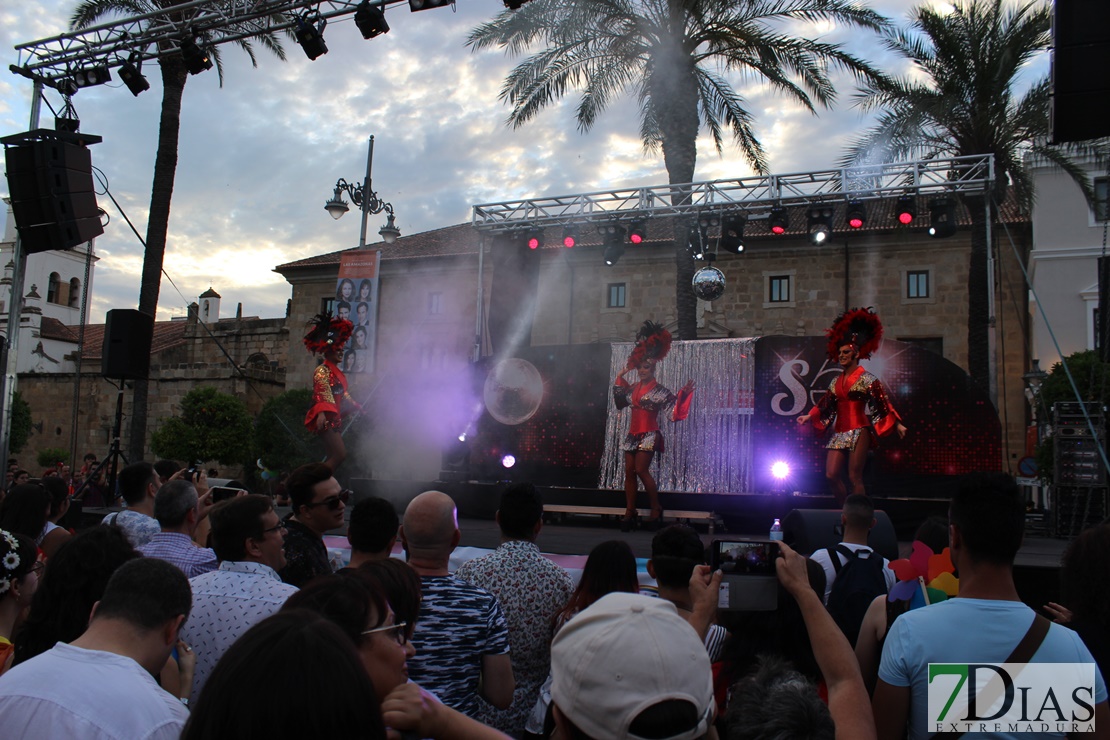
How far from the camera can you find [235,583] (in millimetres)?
2852

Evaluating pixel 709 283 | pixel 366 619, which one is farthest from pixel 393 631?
pixel 709 283

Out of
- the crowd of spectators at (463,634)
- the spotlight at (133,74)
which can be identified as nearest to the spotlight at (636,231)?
the spotlight at (133,74)

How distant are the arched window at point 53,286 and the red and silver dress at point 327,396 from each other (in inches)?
1944

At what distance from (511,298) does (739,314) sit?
13.7 meters

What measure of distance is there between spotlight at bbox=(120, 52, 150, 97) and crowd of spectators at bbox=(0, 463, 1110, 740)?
830 centimetres

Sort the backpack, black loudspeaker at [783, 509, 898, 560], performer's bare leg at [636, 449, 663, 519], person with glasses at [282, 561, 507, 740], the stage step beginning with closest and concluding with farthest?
person with glasses at [282, 561, 507, 740], the backpack, black loudspeaker at [783, 509, 898, 560], performer's bare leg at [636, 449, 663, 519], the stage step

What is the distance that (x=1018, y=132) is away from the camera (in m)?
17.8

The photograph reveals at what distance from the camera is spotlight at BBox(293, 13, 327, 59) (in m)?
9.59

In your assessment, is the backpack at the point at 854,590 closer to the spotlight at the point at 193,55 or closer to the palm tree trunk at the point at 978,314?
the spotlight at the point at 193,55

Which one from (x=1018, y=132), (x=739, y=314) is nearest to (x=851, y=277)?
(x=739, y=314)

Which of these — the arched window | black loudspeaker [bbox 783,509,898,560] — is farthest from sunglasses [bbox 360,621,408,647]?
the arched window

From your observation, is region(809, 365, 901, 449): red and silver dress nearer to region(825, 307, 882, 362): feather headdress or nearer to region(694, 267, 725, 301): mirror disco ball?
region(825, 307, 882, 362): feather headdress

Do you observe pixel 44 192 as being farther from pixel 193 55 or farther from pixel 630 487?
pixel 630 487

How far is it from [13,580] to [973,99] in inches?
707
